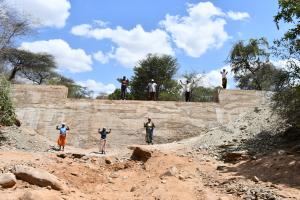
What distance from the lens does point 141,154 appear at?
565 inches

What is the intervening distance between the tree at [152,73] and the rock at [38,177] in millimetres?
24641

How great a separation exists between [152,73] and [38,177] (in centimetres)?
2560

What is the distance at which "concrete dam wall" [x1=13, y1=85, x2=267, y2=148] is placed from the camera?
1911 cm

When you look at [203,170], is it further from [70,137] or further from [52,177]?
[70,137]

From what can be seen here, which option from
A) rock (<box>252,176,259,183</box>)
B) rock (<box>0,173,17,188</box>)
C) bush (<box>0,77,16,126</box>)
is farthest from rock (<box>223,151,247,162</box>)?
bush (<box>0,77,16,126</box>)

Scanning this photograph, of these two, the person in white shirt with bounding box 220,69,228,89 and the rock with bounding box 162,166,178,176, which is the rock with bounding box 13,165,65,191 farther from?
the person in white shirt with bounding box 220,69,228,89

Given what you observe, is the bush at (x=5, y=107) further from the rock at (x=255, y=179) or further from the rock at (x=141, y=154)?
the rock at (x=255, y=179)

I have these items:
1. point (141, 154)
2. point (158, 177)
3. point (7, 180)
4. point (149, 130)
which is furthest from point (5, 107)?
point (158, 177)

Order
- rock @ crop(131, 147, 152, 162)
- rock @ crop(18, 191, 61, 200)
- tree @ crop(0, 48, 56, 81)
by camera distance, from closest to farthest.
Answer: rock @ crop(18, 191, 61, 200) → rock @ crop(131, 147, 152, 162) → tree @ crop(0, 48, 56, 81)

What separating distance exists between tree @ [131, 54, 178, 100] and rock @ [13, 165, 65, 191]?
24641 millimetres

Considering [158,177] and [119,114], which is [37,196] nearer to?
[158,177]

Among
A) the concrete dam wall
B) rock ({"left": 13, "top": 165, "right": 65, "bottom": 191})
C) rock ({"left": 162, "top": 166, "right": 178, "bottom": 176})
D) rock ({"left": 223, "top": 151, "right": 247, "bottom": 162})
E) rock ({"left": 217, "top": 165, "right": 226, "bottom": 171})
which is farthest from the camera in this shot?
the concrete dam wall

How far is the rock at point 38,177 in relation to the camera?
10688mm

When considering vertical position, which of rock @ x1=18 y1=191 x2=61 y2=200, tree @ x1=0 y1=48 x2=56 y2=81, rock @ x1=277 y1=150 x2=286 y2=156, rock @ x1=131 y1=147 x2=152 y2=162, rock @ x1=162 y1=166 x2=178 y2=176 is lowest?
rock @ x1=18 y1=191 x2=61 y2=200
